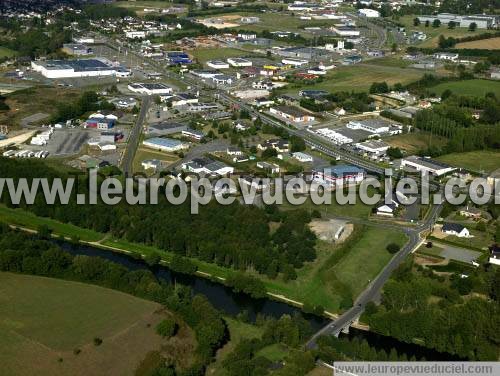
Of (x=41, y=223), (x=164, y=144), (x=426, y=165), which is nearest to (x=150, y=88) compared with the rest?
(x=164, y=144)

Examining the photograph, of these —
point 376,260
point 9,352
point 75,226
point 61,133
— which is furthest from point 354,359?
point 61,133

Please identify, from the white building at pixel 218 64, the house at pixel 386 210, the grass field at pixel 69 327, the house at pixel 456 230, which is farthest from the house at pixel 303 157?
the white building at pixel 218 64

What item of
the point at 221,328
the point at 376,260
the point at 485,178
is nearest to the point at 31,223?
the point at 221,328

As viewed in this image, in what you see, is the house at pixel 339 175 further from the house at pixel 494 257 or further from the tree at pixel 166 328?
the tree at pixel 166 328

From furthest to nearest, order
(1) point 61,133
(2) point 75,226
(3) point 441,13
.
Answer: (3) point 441,13, (1) point 61,133, (2) point 75,226

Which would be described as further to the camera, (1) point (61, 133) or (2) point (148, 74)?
(2) point (148, 74)

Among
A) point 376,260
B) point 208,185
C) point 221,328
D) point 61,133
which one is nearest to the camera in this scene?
point 221,328

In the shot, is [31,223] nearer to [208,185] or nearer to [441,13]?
[208,185]
